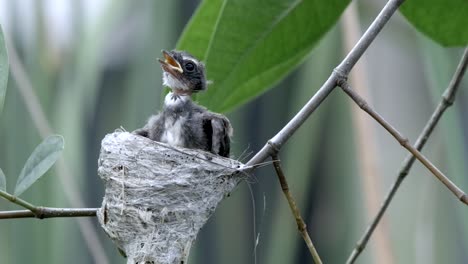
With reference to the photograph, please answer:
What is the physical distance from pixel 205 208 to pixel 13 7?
1.86 m

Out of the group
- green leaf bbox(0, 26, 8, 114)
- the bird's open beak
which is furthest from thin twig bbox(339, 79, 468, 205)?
the bird's open beak

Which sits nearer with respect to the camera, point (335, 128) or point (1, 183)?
point (1, 183)

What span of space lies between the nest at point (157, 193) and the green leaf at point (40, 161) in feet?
0.78

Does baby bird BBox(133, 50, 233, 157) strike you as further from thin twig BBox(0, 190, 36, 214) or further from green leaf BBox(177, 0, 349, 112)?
thin twig BBox(0, 190, 36, 214)

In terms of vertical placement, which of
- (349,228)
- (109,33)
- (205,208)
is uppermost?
(109,33)

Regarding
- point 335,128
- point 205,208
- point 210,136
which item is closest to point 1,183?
point 205,208

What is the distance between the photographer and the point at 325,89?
1.21 m

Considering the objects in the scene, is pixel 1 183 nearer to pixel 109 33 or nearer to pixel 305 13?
pixel 305 13

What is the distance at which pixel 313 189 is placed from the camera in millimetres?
3412

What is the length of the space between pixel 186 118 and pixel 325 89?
0.84m

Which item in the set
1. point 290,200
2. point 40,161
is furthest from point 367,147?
point 40,161

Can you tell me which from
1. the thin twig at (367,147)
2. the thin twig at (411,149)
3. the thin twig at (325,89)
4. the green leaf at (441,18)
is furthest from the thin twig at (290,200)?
the thin twig at (367,147)

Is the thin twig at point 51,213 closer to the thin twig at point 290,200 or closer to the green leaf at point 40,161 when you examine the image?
the green leaf at point 40,161

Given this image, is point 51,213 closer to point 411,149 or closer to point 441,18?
point 411,149
